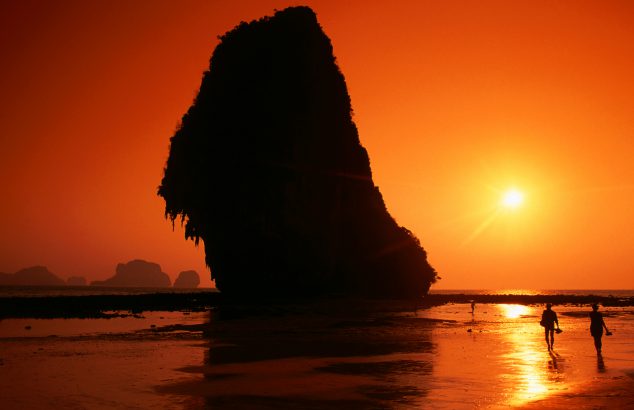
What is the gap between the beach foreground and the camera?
13.0m

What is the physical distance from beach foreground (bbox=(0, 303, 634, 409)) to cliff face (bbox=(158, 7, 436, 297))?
36385 mm

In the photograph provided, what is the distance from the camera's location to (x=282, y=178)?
68750 millimetres

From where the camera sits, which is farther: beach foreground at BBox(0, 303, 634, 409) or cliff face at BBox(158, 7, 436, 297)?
cliff face at BBox(158, 7, 436, 297)

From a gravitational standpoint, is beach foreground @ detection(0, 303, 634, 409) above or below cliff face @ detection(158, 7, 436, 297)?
below

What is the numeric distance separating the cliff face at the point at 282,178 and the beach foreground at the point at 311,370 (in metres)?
36.4

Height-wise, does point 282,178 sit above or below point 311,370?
above

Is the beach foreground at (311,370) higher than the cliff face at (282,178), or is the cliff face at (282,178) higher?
the cliff face at (282,178)

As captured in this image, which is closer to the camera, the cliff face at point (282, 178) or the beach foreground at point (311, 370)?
the beach foreground at point (311, 370)

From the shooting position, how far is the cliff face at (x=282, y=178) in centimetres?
6775

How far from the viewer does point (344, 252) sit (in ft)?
242

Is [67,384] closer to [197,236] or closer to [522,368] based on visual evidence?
[522,368]

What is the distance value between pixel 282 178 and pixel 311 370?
169 feet

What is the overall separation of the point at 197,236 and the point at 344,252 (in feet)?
55.1

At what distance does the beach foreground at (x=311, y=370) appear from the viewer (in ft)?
42.7
